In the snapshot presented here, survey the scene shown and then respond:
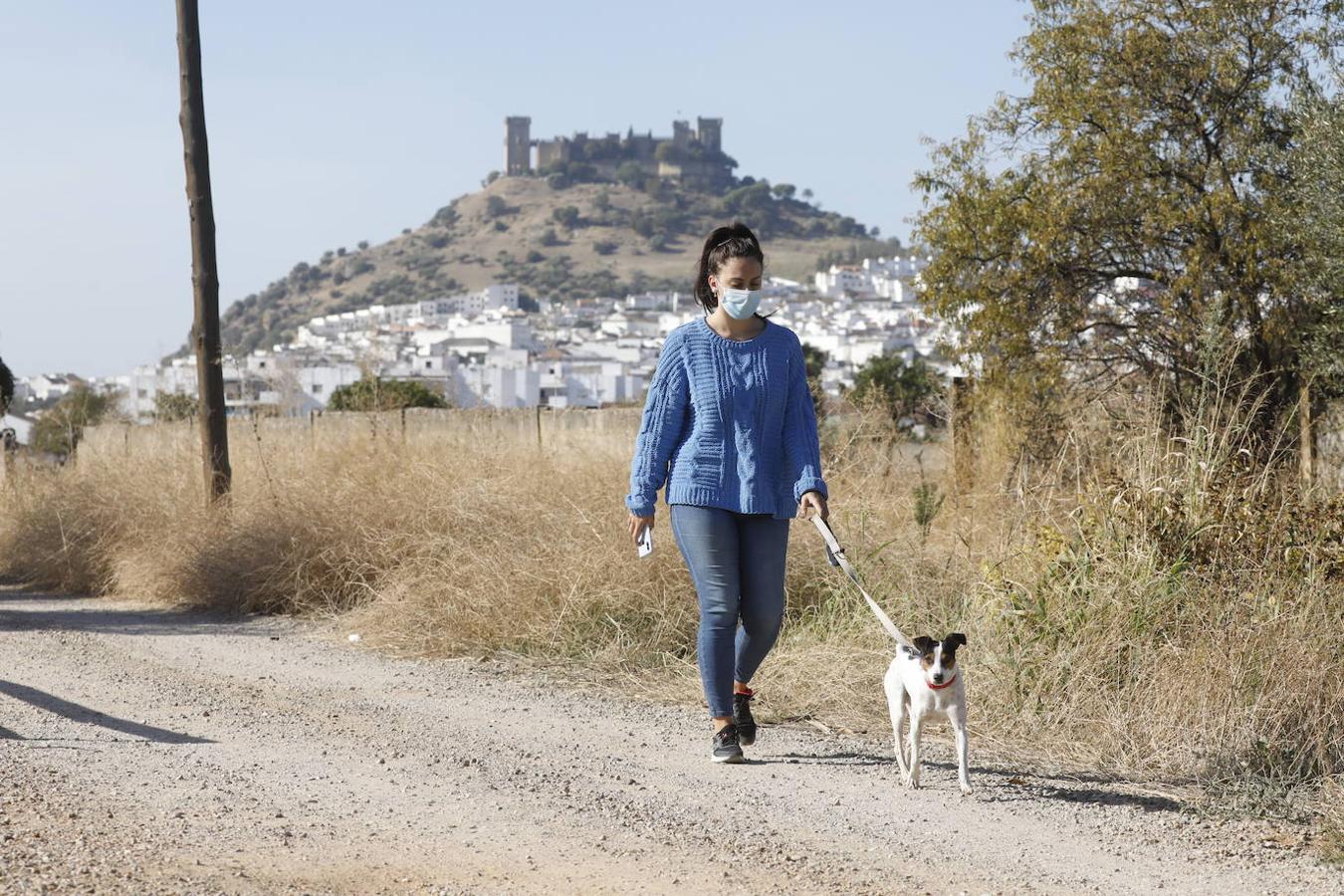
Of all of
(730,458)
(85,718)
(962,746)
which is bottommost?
(85,718)

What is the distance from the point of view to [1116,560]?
24.5 ft

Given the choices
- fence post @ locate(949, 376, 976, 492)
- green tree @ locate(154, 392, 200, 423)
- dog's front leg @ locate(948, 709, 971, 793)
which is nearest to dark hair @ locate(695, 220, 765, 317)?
dog's front leg @ locate(948, 709, 971, 793)

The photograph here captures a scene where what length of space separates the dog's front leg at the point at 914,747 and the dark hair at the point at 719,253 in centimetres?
176

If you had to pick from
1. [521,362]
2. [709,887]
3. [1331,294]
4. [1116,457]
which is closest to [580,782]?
[709,887]

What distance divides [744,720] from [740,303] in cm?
166

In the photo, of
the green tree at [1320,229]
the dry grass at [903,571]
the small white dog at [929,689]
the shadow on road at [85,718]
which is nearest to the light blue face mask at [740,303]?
the small white dog at [929,689]

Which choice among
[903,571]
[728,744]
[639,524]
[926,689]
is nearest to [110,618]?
[903,571]

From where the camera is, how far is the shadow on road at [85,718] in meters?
6.79

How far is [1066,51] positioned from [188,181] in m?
8.00

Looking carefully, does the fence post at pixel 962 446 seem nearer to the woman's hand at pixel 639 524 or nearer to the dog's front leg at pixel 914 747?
the woman's hand at pixel 639 524

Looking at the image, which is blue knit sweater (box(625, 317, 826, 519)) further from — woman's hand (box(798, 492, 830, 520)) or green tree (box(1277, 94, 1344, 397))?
green tree (box(1277, 94, 1344, 397))

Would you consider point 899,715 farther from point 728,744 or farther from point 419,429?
point 419,429

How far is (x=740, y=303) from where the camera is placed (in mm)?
6004

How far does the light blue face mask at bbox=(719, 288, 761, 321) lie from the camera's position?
6004 millimetres
